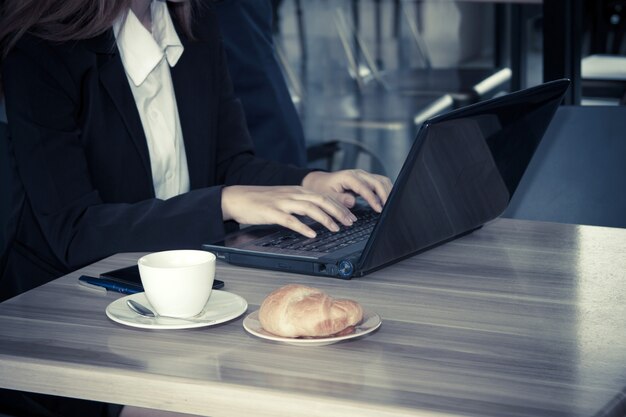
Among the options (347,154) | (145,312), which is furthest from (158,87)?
(347,154)

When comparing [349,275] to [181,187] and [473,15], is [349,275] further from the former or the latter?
[473,15]

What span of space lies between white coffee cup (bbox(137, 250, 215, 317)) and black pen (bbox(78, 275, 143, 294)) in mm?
129

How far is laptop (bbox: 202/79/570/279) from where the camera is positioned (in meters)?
1.33

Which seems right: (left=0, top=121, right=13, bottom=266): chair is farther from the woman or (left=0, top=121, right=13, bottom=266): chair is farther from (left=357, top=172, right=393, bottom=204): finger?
(left=357, top=172, right=393, bottom=204): finger

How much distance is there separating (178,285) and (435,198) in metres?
0.44

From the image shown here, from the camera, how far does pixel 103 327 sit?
1174 millimetres

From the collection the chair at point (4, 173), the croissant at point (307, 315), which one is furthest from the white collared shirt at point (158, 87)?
the croissant at point (307, 315)

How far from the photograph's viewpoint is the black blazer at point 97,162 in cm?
158

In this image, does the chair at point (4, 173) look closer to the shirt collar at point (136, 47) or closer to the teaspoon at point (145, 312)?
the shirt collar at point (136, 47)

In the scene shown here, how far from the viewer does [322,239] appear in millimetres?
1502

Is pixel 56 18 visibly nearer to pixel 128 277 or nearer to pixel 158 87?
pixel 158 87

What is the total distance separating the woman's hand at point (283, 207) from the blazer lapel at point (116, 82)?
281mm

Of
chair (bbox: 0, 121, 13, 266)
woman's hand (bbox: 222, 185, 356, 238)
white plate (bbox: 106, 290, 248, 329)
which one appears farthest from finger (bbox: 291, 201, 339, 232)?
chair (bbox: 0, 121, 13, 266)

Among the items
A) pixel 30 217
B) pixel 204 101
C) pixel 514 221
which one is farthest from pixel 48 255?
pixel 514 221
